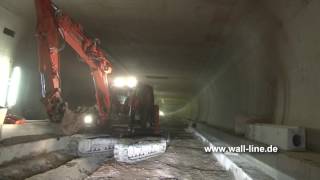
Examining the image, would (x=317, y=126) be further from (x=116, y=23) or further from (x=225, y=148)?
(x=116, y=23)

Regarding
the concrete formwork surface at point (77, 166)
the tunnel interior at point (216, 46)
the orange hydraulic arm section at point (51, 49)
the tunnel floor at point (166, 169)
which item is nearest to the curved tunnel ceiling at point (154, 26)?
the tunnel interior at point (216, 46)

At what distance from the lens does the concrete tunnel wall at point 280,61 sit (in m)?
5.92

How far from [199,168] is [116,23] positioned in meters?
5.79

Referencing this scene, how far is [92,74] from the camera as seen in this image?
382 inches

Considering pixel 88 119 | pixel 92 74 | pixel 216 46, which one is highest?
pixel 216 46

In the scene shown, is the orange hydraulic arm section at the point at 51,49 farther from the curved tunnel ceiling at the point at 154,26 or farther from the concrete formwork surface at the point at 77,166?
the curved tunnel ceiling at the point at 154,26

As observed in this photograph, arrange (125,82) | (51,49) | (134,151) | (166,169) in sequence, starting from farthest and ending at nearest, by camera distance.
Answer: (125,82)
(51,49)
(134,151)
(166,169)

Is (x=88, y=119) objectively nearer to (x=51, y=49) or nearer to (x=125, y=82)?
(x=125, y=82)

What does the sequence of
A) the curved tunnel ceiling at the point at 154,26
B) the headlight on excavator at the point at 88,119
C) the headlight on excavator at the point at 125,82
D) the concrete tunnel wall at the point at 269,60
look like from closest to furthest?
the concrete tunnel wall at the point at 269,60 < the curved tunnel ceiling at the point at 154,26 < the headlight on excavator at the point at 88,119 < the headlight on excavator at the point at 125,82

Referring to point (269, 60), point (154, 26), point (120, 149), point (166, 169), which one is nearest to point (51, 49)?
point (120, 149)

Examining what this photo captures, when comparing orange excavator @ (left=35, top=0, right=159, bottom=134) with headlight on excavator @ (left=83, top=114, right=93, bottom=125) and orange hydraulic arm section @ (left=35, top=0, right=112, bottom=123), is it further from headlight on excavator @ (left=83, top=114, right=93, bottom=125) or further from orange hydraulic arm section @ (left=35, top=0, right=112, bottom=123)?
headlight on excavator @ (left=83, top=114, right=93, bottom=125)

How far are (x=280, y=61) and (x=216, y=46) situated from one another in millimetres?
4785

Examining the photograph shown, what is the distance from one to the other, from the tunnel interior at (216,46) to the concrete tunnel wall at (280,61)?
0.02 m

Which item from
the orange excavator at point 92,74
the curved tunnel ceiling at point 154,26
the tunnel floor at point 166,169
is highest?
the curved tunnel ceiling at point 154,26
